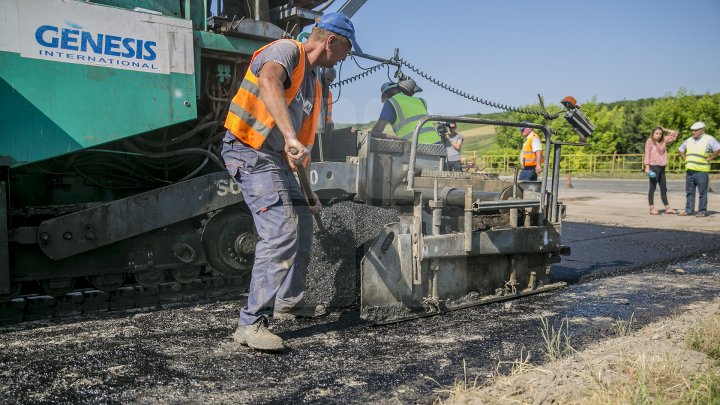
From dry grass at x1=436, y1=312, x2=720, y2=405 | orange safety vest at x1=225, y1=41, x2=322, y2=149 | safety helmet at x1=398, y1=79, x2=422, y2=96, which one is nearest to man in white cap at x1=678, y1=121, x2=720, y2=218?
safety helmet at x1=398, y1=79, x2=422, y2=96

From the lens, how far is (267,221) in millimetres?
3223

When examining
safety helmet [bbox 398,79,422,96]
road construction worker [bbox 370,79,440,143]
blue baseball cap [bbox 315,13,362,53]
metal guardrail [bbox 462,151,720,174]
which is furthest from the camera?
metal guardrail [bbox 462,151,720,174]

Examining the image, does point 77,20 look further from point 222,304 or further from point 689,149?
point 689,149

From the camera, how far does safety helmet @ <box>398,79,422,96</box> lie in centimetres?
607

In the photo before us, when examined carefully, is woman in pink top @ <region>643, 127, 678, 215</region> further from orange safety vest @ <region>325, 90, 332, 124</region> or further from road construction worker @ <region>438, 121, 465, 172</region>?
orange safety vest @ <region>325, 90, 332, 124</region>

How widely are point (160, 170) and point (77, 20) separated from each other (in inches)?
51.3

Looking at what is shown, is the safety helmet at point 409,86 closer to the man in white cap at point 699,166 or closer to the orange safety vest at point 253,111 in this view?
the orange safety vest at point 253,111

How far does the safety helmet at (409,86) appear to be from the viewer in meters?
6.07

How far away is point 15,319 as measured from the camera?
3.87 meters

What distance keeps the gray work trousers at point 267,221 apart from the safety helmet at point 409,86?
117 inches

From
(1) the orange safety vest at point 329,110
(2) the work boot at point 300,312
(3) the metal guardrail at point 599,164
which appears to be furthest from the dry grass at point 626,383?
(3) the metal guardrail at point 599,164

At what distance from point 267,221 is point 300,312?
876 mm

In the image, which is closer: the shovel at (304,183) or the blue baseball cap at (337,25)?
the shovel at (304,183)

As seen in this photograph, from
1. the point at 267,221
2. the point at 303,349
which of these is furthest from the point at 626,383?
the point at 267,221
